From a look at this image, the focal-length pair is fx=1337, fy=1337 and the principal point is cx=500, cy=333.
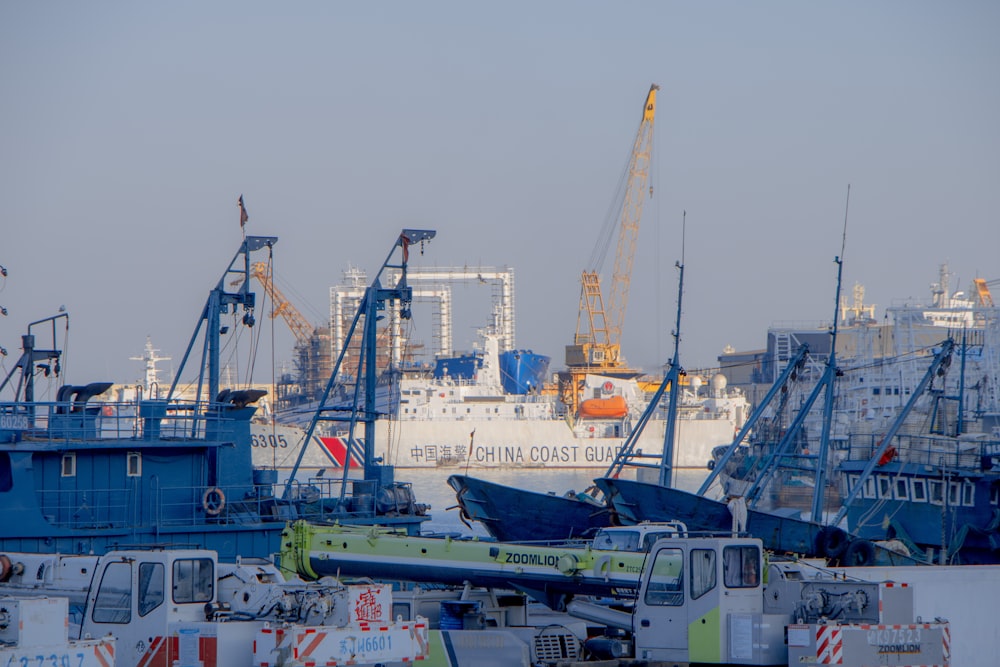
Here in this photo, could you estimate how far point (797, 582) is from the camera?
640 inches

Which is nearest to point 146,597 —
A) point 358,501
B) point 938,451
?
point 358,501

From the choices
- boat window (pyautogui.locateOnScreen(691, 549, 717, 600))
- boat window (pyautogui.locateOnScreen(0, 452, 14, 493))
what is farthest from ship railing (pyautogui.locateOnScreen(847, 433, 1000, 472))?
boat window (pyautogui.locateOnScreen(0, 452, 14, 493))

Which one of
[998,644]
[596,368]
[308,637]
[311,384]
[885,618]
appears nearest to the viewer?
[308,637]

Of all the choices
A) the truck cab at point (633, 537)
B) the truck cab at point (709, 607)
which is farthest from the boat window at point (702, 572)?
the truck cab at point (633, 537)

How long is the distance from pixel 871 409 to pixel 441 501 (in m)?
25.9

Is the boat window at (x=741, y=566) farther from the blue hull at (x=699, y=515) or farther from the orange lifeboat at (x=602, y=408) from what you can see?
the orange lifeboat at (x=602, y=408)

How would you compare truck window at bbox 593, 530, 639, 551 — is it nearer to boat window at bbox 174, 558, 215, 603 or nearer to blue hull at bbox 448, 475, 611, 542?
boat window at bbox 174, 558, 215, 603

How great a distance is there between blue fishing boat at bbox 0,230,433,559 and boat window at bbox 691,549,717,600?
11718 mm

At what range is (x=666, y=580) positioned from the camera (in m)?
16.1

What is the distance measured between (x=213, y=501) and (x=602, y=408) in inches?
4092

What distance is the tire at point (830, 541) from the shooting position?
94.0ft

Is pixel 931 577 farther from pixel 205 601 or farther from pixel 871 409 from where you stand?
pixel 871 409

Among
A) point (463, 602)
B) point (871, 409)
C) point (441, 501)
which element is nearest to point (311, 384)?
point (441, 501)

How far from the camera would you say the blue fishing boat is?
24.6m
